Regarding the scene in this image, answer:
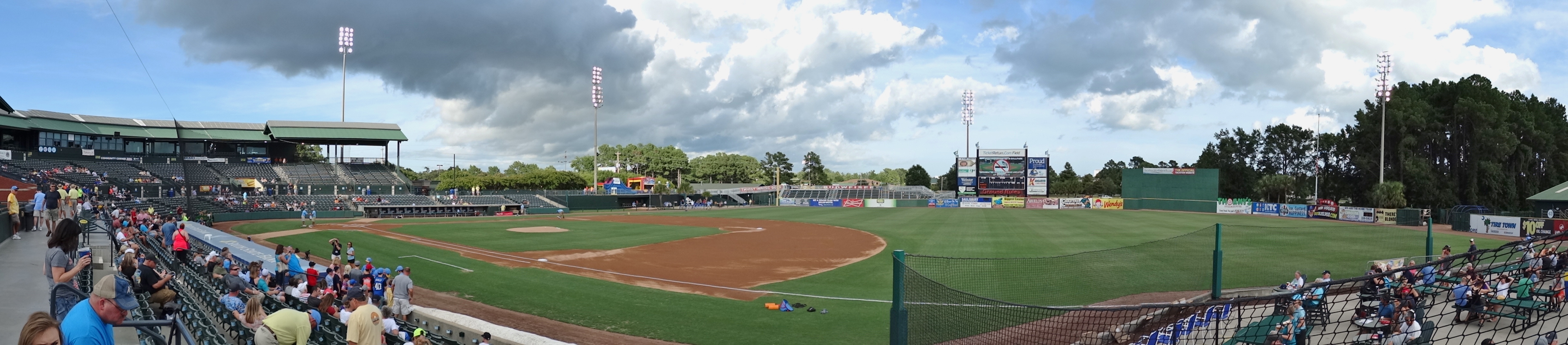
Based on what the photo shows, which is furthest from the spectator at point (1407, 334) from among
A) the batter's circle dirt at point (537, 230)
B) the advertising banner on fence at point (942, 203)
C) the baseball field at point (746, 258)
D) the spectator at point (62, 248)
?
the advertising banner on fence at point (942, 203)

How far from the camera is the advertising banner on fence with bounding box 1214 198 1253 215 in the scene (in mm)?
62688

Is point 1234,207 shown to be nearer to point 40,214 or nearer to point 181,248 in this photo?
point 181,248

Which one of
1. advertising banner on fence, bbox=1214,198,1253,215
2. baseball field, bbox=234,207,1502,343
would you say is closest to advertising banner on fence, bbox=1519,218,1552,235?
baseball field, bbox=234,207,1502,343

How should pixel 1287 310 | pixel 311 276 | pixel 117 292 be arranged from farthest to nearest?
pixel 311 276, pixel 1287 310, pixel 117 292

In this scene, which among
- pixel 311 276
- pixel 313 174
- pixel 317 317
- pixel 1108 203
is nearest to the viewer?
pixel 317 317

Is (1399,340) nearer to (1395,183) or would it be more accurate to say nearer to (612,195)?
(1395,183)

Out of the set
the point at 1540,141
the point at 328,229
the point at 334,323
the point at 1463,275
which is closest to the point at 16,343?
the point at 334,323

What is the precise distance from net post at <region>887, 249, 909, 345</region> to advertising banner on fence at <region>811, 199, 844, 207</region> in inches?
2707

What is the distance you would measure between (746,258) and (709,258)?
1.42 meters

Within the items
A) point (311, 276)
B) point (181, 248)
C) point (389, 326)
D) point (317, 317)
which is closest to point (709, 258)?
point (311, 276)

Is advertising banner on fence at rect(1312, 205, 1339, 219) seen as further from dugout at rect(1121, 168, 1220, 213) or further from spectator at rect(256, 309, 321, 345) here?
spectator at rect(256, 309, 321, 345)

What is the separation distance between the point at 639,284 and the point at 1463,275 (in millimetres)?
17066

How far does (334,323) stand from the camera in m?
9.86

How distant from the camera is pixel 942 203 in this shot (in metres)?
76.0
